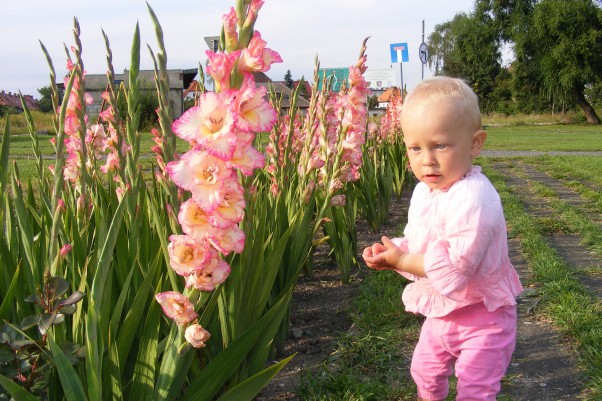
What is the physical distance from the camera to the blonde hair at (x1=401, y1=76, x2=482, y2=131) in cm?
176

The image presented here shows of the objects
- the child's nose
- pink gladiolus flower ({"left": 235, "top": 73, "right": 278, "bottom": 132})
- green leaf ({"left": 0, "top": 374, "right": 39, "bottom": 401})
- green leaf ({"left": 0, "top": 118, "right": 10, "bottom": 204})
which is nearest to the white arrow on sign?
the child's nose

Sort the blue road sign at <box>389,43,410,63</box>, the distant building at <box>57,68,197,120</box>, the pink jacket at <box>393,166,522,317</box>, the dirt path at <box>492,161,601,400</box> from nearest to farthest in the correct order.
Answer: the pink jacket at <box>393,166,522,317</box> < the dirt path at <box>492,161,601,400</box> < the distant building at <box>57,68,197,120</box> < the blue road sign at <box>389,43,410,63</box>

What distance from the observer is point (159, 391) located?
139 cm

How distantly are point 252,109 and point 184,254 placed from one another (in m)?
0.33

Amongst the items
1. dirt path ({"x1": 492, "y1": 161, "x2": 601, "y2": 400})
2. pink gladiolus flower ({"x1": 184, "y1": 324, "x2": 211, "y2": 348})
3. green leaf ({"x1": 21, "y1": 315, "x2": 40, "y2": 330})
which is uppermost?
green leaf ({"x1": 21, "y1": 315, "x2": 40, "y2": 330})

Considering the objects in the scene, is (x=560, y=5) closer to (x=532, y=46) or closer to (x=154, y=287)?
(x=532, y=46)

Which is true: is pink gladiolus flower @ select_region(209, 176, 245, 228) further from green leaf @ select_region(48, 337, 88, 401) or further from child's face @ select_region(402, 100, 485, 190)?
child's face @ select_region(402, 100, 485, 190)

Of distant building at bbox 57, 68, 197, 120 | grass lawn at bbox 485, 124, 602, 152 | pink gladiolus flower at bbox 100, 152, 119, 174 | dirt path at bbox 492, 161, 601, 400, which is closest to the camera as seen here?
pink gladiolus flower at bbox 100, 152, 119, 174

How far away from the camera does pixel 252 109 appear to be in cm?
126

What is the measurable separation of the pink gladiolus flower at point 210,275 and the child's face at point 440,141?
0.79 m

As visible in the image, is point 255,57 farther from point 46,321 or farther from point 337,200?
point 337,200

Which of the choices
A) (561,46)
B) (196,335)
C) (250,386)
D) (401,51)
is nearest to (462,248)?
(250,386)

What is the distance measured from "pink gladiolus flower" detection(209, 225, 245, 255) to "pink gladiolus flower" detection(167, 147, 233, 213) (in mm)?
65

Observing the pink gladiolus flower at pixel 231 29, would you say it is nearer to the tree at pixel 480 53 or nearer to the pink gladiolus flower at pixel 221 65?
the pink gladiolus flower at pixel 221 65
